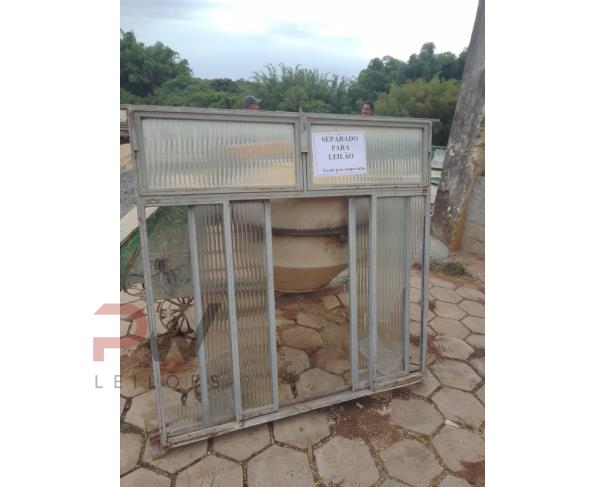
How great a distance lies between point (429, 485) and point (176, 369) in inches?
76.3

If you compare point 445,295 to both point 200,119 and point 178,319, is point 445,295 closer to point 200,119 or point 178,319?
point 178,319

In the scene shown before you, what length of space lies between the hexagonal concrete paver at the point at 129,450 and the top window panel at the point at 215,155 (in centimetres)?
153

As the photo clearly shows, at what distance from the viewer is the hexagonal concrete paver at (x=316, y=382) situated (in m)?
2.63

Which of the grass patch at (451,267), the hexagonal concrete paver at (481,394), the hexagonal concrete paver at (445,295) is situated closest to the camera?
the hexagonal concrete paver at (481,394)

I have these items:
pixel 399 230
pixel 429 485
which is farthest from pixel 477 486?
pixel 399 230

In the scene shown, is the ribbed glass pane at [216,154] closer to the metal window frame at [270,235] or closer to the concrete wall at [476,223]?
the metal window frame at [270,235]

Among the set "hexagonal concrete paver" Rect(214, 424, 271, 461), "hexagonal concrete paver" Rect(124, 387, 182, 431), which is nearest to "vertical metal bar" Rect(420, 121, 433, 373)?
"hexagonal concrete paver" Rect(214, 424, 271, 461)

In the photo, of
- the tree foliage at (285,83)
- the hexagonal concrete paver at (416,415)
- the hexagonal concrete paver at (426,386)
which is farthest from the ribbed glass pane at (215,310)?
the tree foliage at (285,83)

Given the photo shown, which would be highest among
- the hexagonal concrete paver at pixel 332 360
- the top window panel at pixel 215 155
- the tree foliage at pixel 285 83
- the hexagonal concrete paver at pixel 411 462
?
the tree foliage at pixel 285 83

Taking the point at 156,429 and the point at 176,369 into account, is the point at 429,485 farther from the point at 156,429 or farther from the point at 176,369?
the point at 176,369

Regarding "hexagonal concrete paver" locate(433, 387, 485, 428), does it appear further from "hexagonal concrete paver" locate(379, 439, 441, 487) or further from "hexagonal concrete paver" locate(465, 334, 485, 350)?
"hexagonal concrete paver" locate(465, 334, 485, 350)

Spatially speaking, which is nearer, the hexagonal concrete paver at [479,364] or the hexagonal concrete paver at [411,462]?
the hexagonal concrete paver at [411,462]

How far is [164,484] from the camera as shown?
1.89 metres

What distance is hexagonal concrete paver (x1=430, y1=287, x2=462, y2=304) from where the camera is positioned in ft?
13.9
